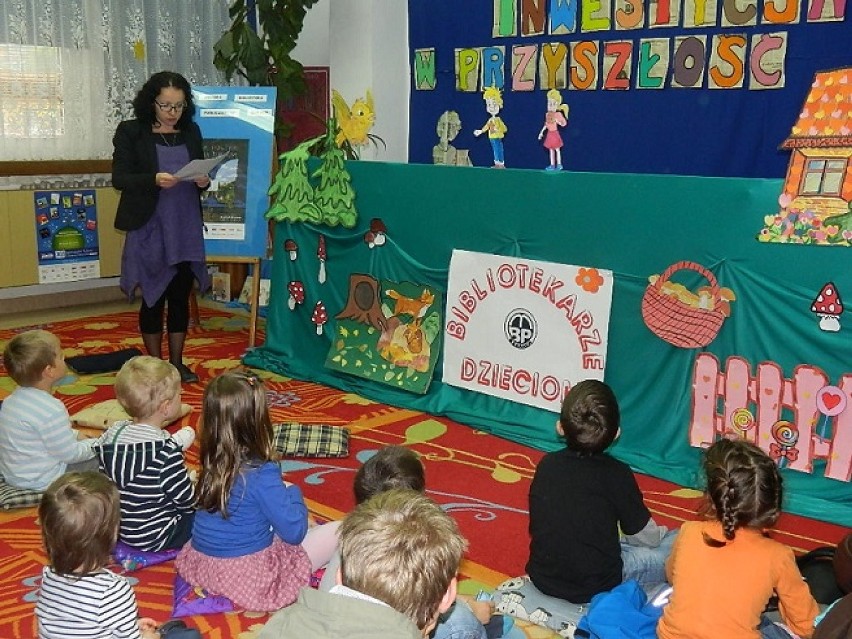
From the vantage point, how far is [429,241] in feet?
14.5

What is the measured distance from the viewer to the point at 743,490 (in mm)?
2051

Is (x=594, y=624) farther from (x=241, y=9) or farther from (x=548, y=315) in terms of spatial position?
(x=241, y=9)

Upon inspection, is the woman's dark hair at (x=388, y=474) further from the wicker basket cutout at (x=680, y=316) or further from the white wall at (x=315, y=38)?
the white wall at (x=315, y=38)

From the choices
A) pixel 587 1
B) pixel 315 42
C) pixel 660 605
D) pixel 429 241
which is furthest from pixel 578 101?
pixel 660 605

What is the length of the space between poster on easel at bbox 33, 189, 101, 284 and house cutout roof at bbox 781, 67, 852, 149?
17.2 feet

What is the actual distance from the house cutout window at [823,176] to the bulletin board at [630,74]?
1101 mm

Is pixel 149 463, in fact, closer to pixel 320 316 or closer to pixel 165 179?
pixel 165 179

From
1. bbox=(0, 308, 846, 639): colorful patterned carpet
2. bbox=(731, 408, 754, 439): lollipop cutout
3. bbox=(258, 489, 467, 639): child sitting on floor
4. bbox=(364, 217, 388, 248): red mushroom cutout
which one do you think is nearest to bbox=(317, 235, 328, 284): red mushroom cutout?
bbox=(364, 217, 388, 248): red mushroom cutout

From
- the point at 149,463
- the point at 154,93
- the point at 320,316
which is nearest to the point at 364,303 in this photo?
the point at 320,316

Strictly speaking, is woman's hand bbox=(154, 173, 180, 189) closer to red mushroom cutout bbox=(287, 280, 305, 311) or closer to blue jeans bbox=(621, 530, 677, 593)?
red mushroom cutout bbox=(287, 280, 305, 311)

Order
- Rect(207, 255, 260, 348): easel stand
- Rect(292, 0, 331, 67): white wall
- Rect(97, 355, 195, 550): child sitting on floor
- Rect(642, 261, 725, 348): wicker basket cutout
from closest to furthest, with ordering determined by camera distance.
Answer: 1. Rect(97, 355, 195, 550): child sitting on floor
2. Rect(642, 261, 725, 348): wicker basket cutout
3. Rect(207, 255, 260, 348): easel stand
4. Rect(292, 0, 331, 67): white wall

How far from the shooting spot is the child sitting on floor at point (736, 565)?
201 cm

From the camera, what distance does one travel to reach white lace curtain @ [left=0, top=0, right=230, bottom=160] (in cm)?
646

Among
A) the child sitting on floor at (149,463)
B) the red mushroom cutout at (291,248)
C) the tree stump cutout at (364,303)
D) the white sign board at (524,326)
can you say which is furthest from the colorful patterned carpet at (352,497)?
the red mushroom cutout at (291,248)
